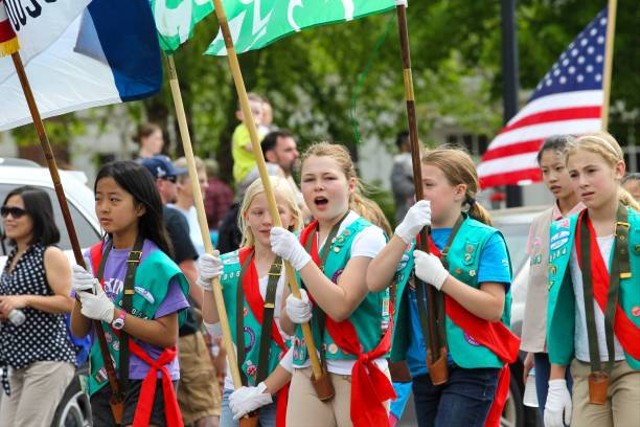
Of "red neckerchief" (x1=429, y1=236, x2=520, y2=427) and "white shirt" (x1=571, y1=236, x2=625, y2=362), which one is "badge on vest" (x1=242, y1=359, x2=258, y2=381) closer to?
"red neckerchief" (x1=429, y1=236, x2=520, y2=427)

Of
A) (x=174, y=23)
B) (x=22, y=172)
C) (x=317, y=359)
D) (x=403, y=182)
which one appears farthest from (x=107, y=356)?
(x=403, y=182)

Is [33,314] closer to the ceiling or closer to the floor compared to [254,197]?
closer to the floor

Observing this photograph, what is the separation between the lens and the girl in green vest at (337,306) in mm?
6367

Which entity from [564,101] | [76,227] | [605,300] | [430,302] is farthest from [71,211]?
[564,101]

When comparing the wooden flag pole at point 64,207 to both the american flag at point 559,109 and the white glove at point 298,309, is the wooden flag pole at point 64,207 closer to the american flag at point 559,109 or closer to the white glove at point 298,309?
the white glove at point 298,309

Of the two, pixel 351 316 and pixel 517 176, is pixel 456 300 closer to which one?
pixel 351 316

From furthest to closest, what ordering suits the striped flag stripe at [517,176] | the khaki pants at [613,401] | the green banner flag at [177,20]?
the striped flag stripe at [517,176] → the green banner flag at [177,20] → the khaki pants at [613,401]

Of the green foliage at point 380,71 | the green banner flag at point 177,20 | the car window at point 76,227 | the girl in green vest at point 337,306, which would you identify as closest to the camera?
the girl in green vest at point 337,306

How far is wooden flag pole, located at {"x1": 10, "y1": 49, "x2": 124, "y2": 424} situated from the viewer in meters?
6.84

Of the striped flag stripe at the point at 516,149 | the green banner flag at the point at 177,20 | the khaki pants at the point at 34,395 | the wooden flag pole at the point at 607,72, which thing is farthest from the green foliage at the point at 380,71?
the green banner flag at the point at 177,20

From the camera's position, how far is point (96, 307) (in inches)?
269

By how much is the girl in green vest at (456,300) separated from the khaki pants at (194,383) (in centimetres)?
327

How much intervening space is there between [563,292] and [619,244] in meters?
0.35

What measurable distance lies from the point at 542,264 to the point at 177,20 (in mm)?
2236
